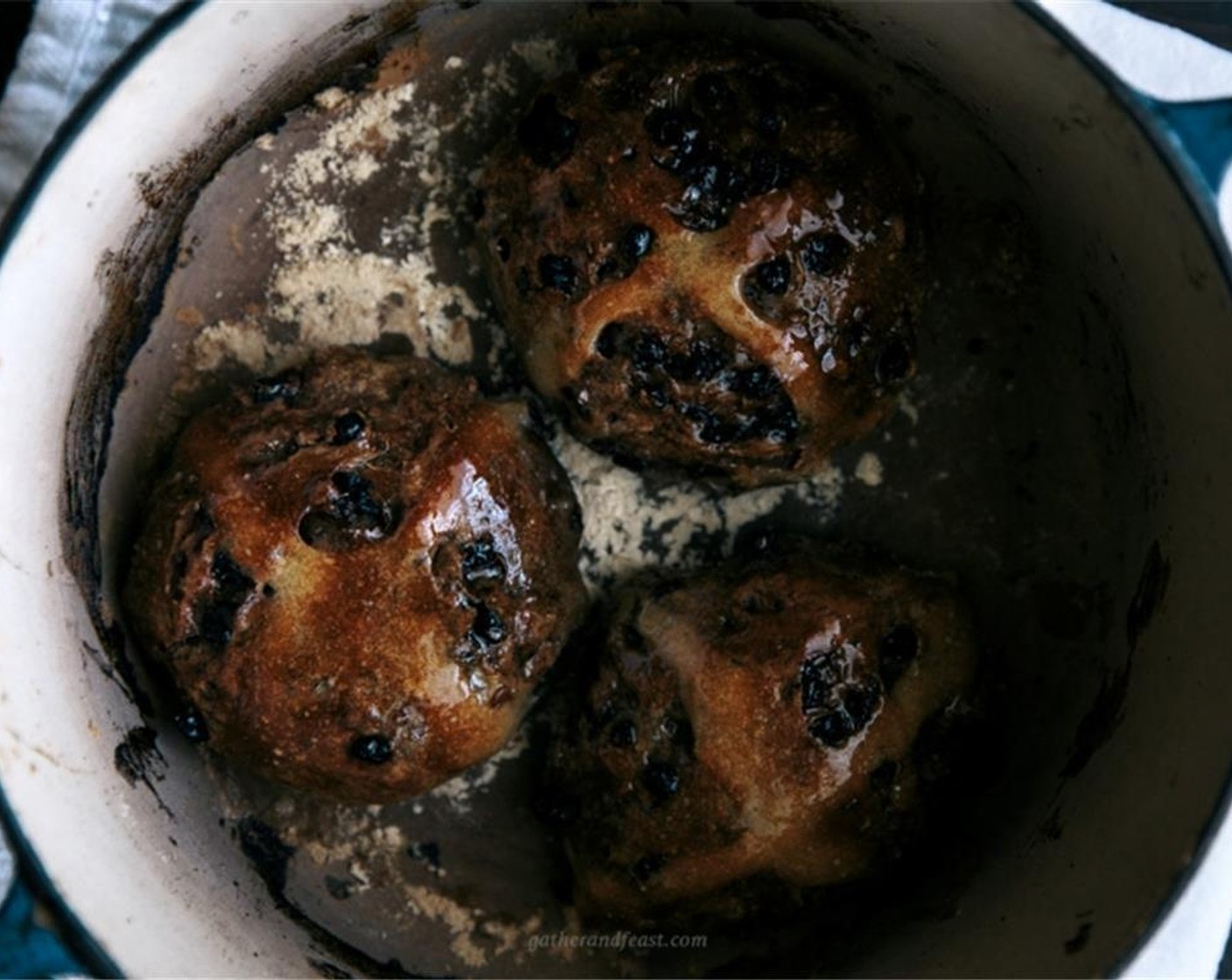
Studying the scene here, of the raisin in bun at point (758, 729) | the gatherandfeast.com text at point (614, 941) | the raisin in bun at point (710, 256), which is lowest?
the gatherandfeast.com text at point (614, 941)

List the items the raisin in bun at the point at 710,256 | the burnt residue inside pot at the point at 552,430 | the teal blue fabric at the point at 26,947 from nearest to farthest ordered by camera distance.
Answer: the teal blue fabric at the point at 26,947 → the raisin in bun at the point at 710,256 → the burnt residue inside pot at the point at 552,430

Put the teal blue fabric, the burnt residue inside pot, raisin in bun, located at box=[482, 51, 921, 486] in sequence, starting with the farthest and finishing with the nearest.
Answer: the burnt residue inside pot < raisin in bun, located at box=[482, 51, 921, 486] < the teal blue fabric

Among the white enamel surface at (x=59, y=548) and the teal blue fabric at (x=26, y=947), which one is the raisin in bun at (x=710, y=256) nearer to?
the white enamel surface at (x=59, y=548)

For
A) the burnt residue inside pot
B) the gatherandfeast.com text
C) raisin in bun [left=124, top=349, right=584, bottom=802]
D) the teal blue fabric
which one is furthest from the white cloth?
the gatherandfeast.com text

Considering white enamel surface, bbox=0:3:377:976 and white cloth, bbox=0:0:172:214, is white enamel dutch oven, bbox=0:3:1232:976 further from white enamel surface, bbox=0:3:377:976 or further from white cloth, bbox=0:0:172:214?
white cloth, bbox=0:0:172:214

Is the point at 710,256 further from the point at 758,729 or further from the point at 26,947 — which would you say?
the point at 26,947

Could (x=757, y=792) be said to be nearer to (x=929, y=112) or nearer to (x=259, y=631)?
(x=259, y=631)

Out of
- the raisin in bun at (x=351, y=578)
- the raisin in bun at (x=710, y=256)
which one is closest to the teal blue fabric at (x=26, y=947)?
the raisin in bun at (x=351, y=578)
